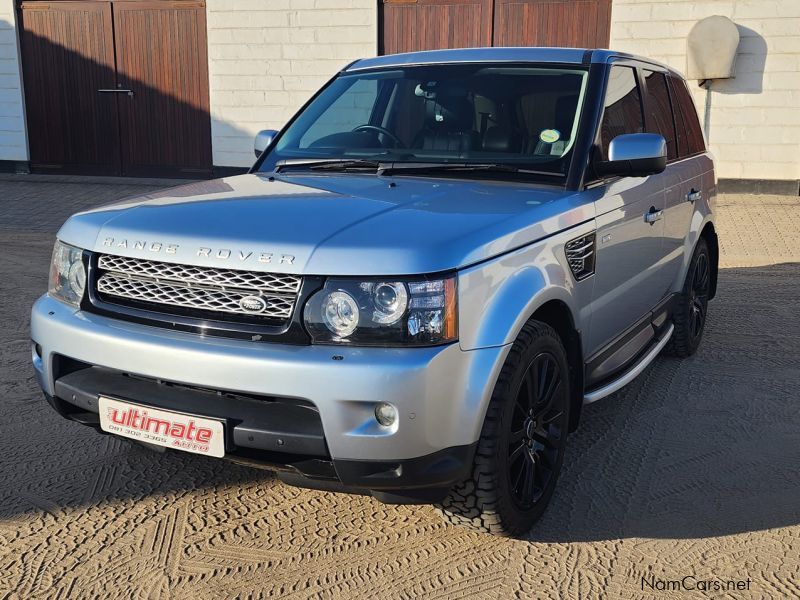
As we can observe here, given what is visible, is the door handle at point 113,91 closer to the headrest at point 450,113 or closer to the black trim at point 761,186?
the black trim at point 761,186

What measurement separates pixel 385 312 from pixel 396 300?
50mm

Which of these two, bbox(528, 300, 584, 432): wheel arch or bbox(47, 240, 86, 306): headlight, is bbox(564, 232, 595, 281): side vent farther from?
bbox(47, 240, 86, 306): headlight

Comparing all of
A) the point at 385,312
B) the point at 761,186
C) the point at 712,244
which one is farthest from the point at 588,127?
the point at 761,186

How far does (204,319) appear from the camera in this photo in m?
2.81

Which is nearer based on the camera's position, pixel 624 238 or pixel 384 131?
pixel 624 238

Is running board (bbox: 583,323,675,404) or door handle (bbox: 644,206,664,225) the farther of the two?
door handle (bbox: 644,206,664,225)

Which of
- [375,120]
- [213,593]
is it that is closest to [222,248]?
[213,593]

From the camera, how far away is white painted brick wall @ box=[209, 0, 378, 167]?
12.6 m

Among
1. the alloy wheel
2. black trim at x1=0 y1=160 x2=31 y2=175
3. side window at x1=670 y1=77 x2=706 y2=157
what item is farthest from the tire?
black trim at x1=0 y1=160 x2=31 y2=175

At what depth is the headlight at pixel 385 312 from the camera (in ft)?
8.59

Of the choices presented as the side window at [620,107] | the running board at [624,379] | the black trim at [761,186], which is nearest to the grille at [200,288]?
the running board at [624,379]

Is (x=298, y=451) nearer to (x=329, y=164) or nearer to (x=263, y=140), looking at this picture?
(x=329, y=164)

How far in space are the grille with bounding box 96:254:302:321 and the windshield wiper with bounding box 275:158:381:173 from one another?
1.18 m

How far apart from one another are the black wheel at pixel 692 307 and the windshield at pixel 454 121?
1.80 metres
